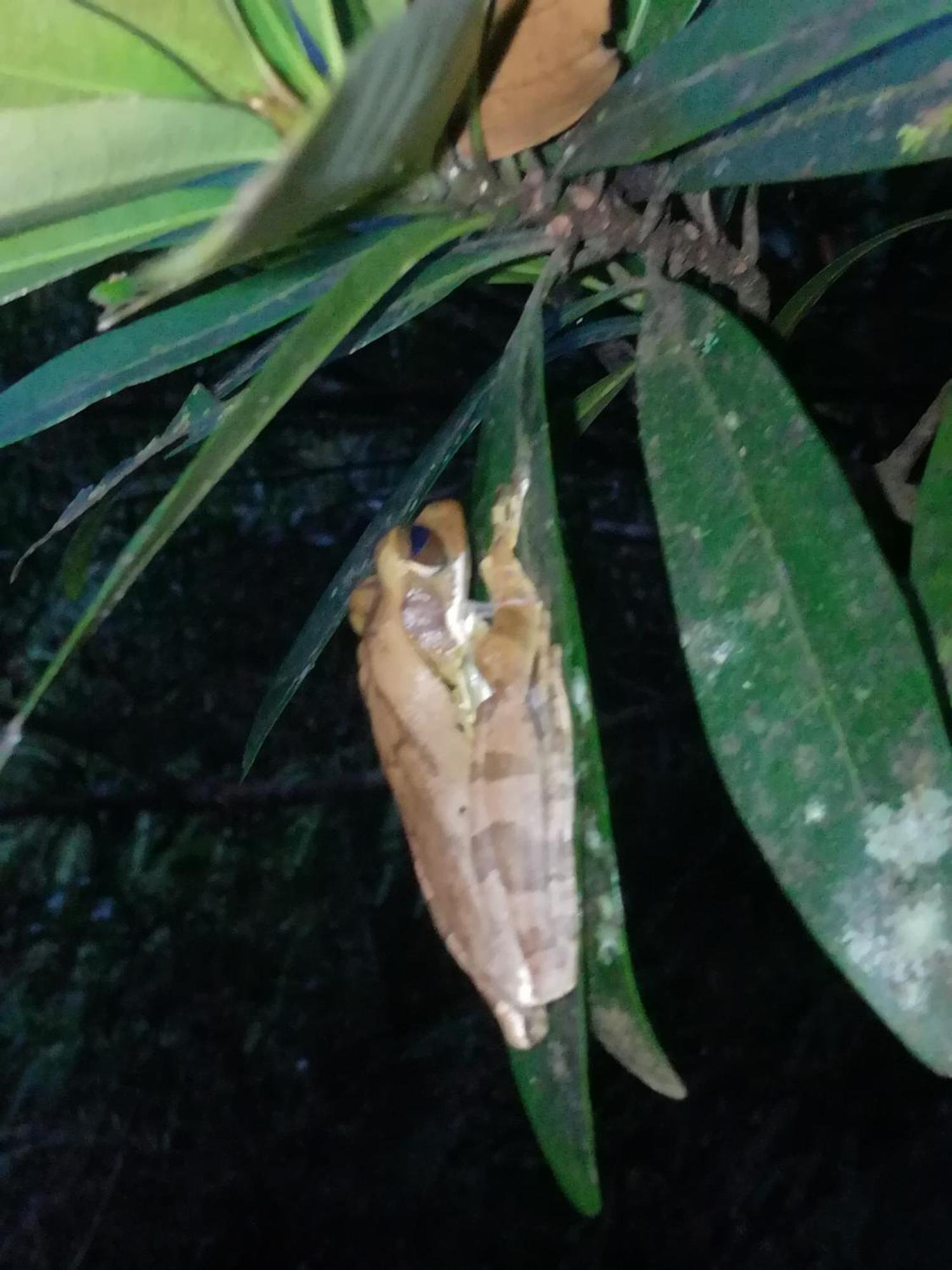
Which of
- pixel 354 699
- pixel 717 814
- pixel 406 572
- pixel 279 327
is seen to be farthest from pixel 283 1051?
pixel 279 327

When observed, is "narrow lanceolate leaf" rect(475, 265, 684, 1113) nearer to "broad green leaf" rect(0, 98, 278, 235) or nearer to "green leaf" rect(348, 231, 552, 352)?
"green leaf" rect(348, 231, 552, 352)

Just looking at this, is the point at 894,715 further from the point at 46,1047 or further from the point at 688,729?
the point at 46,1047

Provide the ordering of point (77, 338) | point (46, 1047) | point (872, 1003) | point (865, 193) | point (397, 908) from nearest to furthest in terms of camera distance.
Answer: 1. point (872, 1003)
2. point (865, 193)
3. point (77, 338)
4. point (46, 1047)
5. point (397, 908)

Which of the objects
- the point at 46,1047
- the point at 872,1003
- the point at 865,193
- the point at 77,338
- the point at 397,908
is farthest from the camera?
the point at 397,908

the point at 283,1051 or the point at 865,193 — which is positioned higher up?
the point at 865,193

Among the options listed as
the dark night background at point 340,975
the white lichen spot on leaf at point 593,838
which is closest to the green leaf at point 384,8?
the white lichen spot on leaf at point 593,838

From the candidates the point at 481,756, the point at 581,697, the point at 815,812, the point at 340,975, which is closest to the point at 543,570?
the point at 581,697
